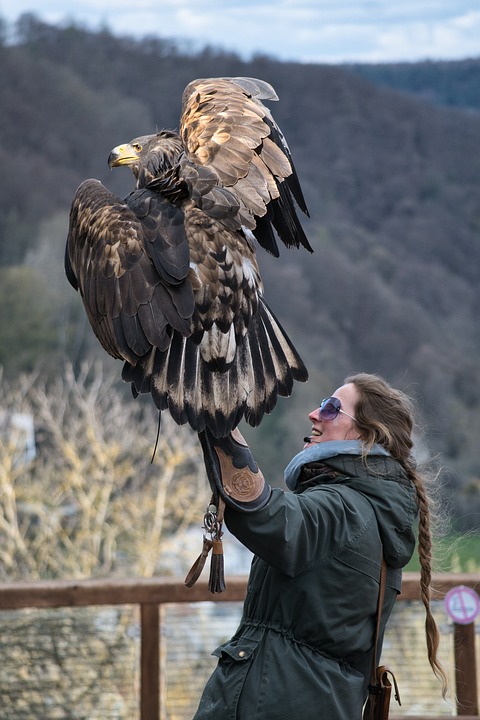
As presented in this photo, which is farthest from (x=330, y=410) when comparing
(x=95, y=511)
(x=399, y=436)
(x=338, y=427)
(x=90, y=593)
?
(x=95, y=511)

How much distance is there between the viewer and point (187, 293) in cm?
226

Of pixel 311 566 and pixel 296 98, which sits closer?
pixel 311 566

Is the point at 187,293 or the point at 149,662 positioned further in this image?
the point at 149,662

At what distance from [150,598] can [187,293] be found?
2.14 m

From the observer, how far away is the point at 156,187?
2547 millimetres

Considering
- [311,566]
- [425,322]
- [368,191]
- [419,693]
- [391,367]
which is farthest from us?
[368,191]

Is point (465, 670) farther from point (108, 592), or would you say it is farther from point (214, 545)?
point (214, 545)

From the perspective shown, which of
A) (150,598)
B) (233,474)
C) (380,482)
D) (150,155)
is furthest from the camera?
(150,598)

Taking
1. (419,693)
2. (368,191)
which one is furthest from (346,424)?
(368,191)

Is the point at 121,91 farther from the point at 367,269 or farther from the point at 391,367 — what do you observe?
the point at 391,367

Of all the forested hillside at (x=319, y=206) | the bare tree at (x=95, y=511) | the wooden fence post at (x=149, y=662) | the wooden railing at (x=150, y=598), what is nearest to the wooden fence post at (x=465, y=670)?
the wooden railing at (x=150, y=598)

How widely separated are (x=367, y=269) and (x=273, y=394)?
38.4 meters

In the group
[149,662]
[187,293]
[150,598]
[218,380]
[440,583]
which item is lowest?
[149,662]

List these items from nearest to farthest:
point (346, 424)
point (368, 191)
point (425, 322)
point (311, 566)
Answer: point (311, 566), point (346, 424), point (425, 322), point (368, 191)
